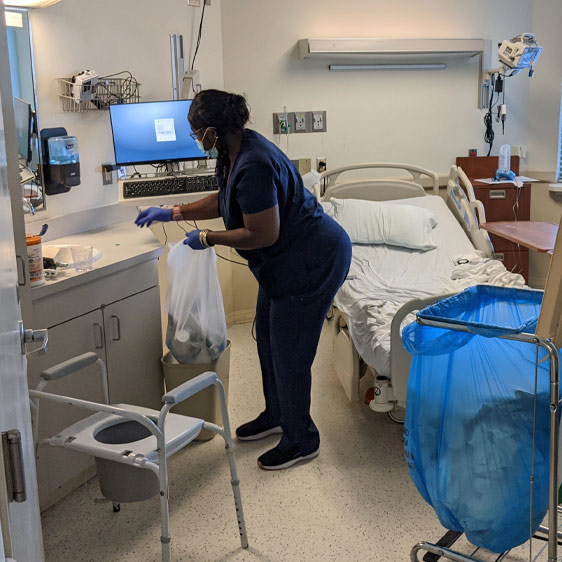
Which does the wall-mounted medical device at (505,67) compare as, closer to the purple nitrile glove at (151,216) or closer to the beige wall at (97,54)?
the beige wall at (97,54)

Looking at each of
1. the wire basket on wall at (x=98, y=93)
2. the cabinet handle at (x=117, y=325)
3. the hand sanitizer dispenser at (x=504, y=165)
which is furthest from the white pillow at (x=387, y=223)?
the cabinet handle at (x=117, y=325)

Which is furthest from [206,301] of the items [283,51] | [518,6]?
[518,6]

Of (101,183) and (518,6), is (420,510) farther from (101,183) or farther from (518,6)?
(518,6)

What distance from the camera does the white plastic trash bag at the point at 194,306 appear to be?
110 inches

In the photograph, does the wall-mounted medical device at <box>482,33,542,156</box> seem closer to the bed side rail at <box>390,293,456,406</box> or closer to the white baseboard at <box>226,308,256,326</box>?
the white baseboard at <box>226,308,256,326</box>

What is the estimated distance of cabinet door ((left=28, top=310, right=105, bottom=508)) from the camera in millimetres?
2432

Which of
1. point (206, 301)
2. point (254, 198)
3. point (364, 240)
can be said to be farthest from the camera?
point (364, 240)

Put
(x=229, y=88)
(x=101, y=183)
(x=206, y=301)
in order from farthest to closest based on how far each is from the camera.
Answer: (x=229, y=88) → (x=101, y=183) → (x=206, y=301)

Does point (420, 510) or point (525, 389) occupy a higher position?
point (525, 389)

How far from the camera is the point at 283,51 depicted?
4.47m

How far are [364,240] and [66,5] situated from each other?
1896 mm

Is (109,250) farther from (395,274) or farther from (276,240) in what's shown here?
(395,274)

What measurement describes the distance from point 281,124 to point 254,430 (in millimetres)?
2148

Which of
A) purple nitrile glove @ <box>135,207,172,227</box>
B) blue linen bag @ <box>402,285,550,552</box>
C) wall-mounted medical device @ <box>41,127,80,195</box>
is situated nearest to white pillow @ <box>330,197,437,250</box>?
purple nitrile glove @ <box>135,207,172,227</box>
